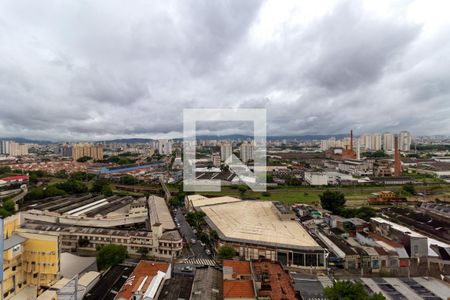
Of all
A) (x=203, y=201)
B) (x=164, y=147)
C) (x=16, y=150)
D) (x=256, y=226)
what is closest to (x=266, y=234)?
(x=256, y=226)

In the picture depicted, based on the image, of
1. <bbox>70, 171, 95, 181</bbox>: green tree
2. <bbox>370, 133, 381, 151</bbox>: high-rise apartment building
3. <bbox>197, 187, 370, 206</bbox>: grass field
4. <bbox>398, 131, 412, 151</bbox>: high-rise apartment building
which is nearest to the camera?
<bbox>197, 187, 370, 206</bbox>: grass field

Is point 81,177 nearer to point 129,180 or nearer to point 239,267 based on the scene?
point 129,180

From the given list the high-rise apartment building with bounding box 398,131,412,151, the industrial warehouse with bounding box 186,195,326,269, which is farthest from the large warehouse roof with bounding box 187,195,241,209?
the high-rise apartment building with bounding box 398,131,412,151

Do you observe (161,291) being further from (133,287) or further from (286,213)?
(286,213)

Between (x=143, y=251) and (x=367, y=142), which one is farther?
(x=367, y=142)

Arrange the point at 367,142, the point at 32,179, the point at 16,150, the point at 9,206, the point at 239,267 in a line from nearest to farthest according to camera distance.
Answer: the point at 239,267 < the point at 9,206 < the point at 32,179 < the point at 16,150 < the point at 367,142

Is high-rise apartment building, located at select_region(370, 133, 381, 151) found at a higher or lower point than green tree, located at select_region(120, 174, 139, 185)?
higher

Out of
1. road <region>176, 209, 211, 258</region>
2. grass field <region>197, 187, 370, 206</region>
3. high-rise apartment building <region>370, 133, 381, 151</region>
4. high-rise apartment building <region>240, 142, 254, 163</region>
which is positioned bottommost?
road <region>176, 209, 211, 258</region>

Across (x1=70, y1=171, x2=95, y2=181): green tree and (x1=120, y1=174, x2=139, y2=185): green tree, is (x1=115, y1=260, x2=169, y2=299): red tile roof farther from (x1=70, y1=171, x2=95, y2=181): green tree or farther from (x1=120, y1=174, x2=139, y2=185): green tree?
(x1=70, y1=171, x2=95, y2=181): green tree
